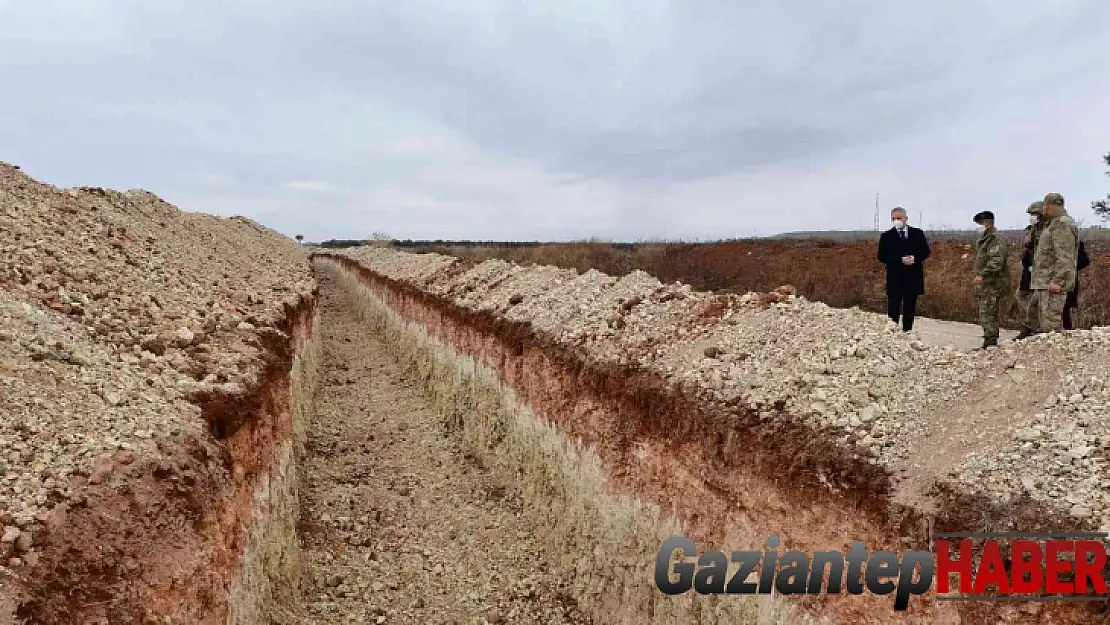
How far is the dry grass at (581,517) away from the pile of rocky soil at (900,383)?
1.43 metres

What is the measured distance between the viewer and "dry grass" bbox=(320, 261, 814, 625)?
5.30 metres

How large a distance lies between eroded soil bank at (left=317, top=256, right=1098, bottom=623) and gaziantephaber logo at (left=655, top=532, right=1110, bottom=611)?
0.07 m

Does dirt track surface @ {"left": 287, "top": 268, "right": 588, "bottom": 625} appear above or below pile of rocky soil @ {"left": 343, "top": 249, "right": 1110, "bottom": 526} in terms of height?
below

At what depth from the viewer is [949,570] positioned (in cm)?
355

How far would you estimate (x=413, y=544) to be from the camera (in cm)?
789

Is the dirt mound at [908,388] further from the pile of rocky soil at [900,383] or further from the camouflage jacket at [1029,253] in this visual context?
the camouflage jacket at [1029,253]

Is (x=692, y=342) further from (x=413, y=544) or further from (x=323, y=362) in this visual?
(x=323, y=362)

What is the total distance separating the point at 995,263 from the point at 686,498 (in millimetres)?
6631

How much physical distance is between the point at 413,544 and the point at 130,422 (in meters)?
4.32

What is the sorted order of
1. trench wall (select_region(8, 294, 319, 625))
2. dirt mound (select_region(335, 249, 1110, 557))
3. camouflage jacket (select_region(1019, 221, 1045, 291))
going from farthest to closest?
camouflage jacket (select_region(1019, 221, 1045, 291)) < dirt mound (select_region(335, 249, 1110, 557)) < trench wall (select_region(8, 294, 319, 625))

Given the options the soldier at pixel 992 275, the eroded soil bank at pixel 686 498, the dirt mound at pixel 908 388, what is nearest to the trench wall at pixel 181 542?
the eroded soil bank at pixel 686 498

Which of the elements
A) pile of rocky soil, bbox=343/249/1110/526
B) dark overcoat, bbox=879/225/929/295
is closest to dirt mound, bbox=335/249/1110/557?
pile of rocky soil, bbox=343/249/1110/526

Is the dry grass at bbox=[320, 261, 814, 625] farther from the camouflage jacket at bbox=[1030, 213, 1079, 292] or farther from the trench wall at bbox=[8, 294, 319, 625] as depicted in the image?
the camouflage jacket at bbox=[1030, 213, 1079, 292]

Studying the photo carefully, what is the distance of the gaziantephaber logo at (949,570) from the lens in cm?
315
